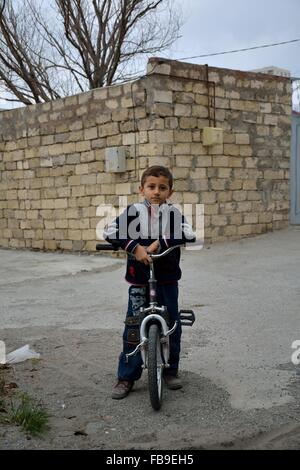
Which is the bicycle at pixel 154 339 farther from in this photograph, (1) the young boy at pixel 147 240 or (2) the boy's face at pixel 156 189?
(2) the boy's face at pixel 156 189

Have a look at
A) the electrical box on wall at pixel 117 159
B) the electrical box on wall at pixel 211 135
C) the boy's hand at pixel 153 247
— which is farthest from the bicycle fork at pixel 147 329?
the electrical box on wall at pixel 211 135

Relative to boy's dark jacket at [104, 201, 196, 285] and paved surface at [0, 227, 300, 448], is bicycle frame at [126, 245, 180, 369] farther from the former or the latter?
paved surface at [0, 227, 300, 448]

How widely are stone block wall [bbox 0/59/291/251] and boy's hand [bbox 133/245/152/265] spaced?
19.4 feet

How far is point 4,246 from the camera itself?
12.2m

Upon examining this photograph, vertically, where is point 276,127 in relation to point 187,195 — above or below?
above

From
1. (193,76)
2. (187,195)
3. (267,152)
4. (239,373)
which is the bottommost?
(239,373)

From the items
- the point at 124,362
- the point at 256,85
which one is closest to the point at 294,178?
the point at 256,85

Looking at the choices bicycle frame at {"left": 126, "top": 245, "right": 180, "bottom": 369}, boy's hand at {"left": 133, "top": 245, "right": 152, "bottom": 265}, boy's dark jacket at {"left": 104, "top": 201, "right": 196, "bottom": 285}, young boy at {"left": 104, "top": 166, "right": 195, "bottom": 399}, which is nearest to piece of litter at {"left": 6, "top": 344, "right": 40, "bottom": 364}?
young boy at {"left": 104, "top": 166, "right": 195, "bottom": 399}

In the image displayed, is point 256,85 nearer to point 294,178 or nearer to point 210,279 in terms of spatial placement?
point 294,178

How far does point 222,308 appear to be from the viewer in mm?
5641

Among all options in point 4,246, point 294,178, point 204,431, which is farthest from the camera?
point 4,246

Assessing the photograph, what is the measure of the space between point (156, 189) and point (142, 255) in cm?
44

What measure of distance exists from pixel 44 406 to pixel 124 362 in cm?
55

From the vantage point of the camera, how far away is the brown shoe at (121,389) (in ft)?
10.7
